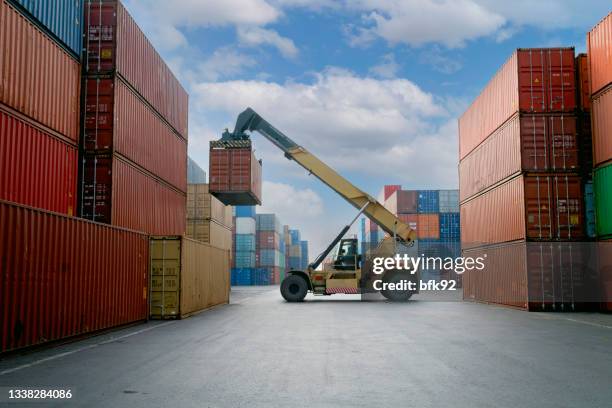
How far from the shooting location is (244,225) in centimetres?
6538

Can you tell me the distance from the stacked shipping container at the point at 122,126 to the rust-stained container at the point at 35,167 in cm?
81

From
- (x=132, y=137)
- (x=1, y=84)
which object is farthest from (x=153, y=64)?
(x=1, y=84)

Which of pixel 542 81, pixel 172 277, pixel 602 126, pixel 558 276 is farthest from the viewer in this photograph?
pixel 542 81

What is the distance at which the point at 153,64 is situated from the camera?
66.0ft

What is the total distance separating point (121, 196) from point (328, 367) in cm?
1104

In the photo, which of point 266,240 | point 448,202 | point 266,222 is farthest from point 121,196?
point 266,222

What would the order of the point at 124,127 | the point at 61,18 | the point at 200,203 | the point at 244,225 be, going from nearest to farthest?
the point at 61,18 < the point at 124,127 < the point at 200,203 < the point at 244,225

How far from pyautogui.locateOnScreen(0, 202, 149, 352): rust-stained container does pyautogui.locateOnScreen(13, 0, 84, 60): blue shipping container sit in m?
5.90

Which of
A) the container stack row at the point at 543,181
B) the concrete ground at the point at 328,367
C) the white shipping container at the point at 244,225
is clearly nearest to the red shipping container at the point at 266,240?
the white shipping container at the point at 244,225

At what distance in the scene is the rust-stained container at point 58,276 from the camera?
8891mm

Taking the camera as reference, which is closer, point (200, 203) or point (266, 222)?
point (200, 203)

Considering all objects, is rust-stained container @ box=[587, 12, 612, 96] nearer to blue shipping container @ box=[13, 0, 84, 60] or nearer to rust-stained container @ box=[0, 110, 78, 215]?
blue shipping container @ box=[13, 0, 84, 60]

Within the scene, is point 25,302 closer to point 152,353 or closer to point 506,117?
point 152,353

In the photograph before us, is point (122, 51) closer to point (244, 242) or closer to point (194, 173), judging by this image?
point (194, 173)
